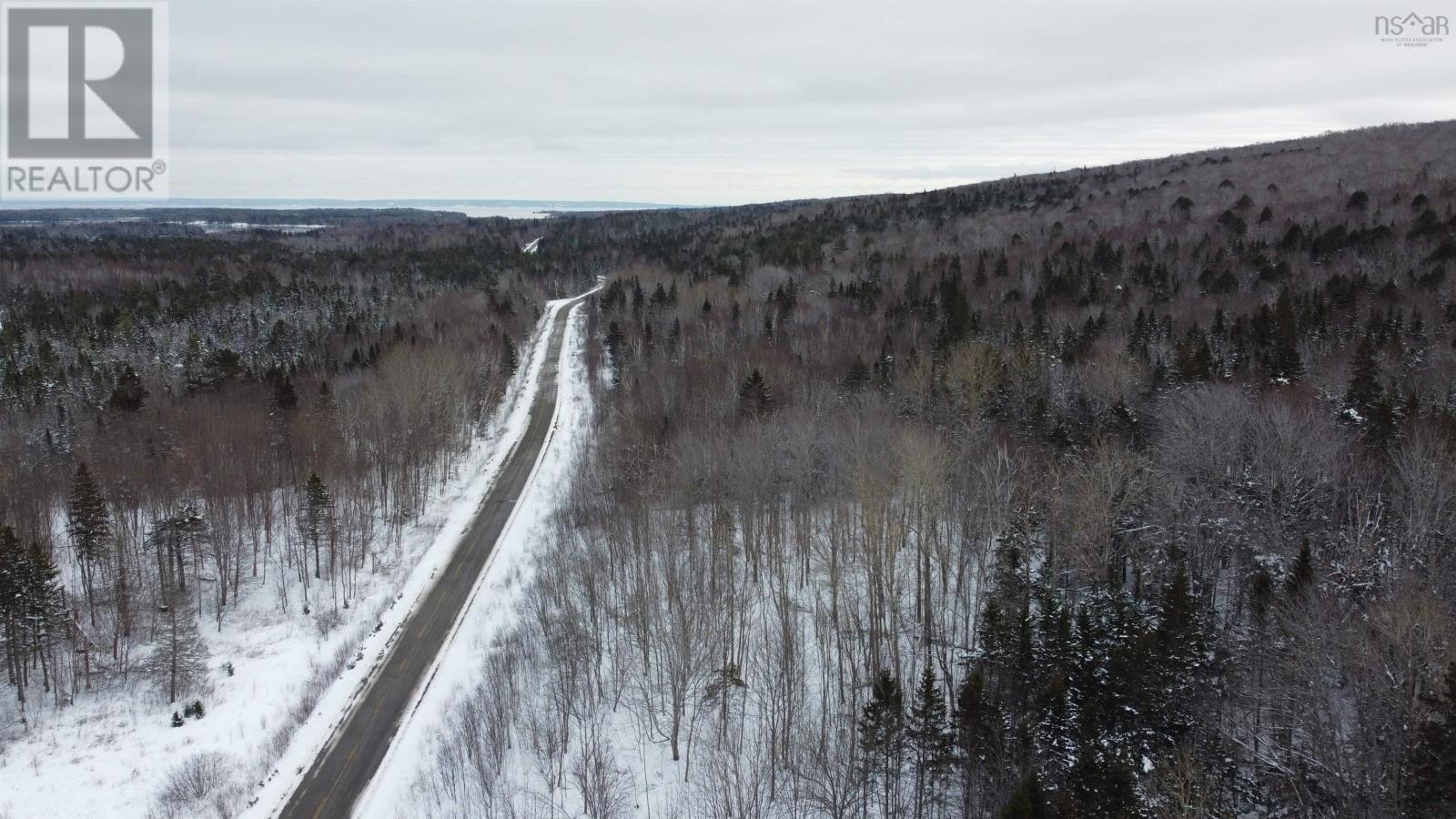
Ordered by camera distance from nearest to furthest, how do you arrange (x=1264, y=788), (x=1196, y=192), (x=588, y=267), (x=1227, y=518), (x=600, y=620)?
(x=1264, y=788) < (x=1227, y=518) < (x=600, y=620) < (x=1196, y=192) < (x=588, y=267)

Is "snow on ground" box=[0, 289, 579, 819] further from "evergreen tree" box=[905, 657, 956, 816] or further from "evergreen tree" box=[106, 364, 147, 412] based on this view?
"evergreen tree" box=[106, 364, 147, 412]

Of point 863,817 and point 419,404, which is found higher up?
point 419,404

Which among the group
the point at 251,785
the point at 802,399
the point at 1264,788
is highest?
the point at 802,399

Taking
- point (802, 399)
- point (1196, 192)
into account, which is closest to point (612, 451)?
point (802, 399)

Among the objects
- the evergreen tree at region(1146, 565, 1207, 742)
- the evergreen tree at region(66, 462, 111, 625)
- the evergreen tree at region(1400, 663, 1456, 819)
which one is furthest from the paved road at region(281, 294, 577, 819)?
the evergreen tree at region(1400, 663, 1456, 819)

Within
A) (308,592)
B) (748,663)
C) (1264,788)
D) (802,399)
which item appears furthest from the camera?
(802,399)

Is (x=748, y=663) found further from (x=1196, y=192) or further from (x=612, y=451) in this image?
(x=1196, y=192)
